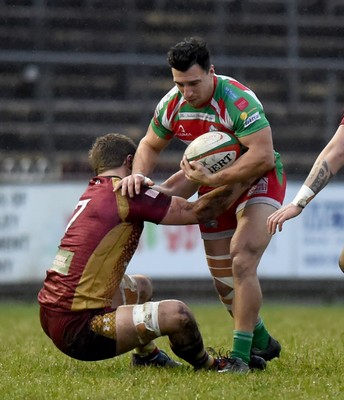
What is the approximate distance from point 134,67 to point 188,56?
10125mm

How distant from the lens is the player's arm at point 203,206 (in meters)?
6.09

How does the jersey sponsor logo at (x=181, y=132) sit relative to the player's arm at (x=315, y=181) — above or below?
above

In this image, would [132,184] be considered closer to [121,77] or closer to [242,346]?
[242,346]

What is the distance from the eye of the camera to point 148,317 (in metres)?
5.88

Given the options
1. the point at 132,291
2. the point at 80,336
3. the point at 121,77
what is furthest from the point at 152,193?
the point at 121,77

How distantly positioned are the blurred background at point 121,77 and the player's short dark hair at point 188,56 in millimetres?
7589

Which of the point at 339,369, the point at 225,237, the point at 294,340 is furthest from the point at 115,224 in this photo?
the point at 294,340

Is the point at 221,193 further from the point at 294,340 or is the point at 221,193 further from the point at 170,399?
the point at 294,340

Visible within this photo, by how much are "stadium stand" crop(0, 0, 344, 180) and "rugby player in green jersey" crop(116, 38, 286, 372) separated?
301 inches

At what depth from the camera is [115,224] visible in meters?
6.04

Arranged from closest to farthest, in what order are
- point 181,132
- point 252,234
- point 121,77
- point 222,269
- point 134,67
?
point 252,234 → point 181,132 → point 222,269 → point 134,67 → point 121,77

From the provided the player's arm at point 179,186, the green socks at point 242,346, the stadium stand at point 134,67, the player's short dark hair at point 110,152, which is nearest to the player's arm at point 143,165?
the player's short dark hair at point 110,152

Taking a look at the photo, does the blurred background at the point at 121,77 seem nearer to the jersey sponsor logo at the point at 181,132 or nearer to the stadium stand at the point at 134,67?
the stadium stand at the point at 134,67

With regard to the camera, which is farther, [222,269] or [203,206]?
[222,269]
